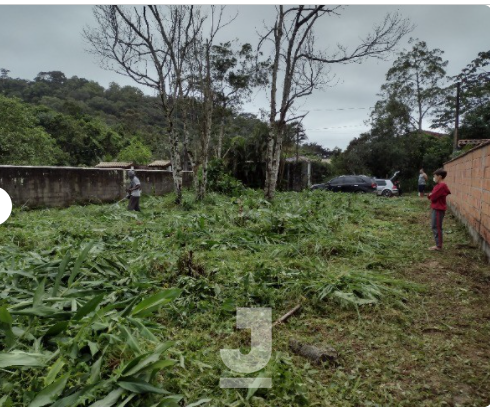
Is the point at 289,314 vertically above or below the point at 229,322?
below

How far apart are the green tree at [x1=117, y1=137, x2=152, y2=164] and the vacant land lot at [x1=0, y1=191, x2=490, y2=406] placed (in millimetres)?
29230

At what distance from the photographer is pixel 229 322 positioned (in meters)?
1.81

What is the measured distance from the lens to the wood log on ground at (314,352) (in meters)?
1.74

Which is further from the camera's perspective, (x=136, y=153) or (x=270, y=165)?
(x=136, y=153)

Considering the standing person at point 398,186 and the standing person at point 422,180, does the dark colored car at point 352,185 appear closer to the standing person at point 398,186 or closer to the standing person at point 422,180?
the standing person at point 398,186

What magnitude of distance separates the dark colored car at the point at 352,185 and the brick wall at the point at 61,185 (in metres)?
Answer: 8.58

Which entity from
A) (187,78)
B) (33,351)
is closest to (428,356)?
(33,351)

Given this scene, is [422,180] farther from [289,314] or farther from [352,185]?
[289,314]

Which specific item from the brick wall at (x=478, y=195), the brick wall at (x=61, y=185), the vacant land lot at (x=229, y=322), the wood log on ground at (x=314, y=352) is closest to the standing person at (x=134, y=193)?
the brick wall at (x=61, y=185)

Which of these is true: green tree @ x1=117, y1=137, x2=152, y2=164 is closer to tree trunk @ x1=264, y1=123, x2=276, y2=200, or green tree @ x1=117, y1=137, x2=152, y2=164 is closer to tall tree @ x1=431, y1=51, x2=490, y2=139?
tree trunk @ x1=264, y1=123, x2=276, y2=200

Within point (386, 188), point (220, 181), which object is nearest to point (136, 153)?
point (220, 181)

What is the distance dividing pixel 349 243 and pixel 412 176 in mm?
8952

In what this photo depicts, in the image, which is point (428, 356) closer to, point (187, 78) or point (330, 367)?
point (330, 367)

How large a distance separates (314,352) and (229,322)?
48cm
